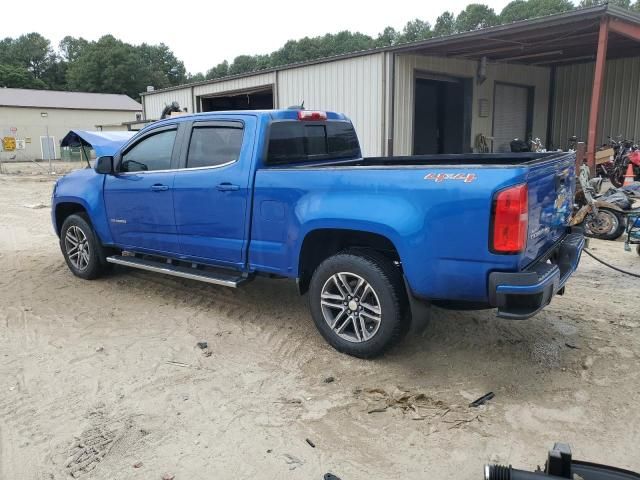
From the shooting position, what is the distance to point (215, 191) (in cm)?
480

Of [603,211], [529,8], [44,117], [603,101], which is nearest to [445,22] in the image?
[529,8]

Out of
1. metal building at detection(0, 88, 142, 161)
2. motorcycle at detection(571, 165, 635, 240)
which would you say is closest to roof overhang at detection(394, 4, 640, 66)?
motorcycle at detection(571, 165, 635, 240)

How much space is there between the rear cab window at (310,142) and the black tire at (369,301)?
1152mm

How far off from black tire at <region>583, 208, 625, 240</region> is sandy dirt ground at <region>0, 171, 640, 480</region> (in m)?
2.65

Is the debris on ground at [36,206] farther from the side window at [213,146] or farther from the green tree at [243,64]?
the green tree at [243,64]

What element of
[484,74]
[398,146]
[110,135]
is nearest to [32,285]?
[110,135]

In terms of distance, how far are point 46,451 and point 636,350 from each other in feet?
13.6

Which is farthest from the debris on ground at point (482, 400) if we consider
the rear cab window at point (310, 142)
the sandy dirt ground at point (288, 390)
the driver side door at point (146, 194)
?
the driver side door at point (146, 194)

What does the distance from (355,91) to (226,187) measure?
8958 millimetres

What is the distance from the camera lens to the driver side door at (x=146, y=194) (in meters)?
5.29

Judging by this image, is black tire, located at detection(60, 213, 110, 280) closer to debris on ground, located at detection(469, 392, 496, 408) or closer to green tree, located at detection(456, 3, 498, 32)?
debris on ground, located at detection(469, 392, 496, 408)

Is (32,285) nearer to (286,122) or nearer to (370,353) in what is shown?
(286,122)

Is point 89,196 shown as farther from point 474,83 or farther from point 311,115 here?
point 474,83

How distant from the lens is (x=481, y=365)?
→ 4102 millimetres
